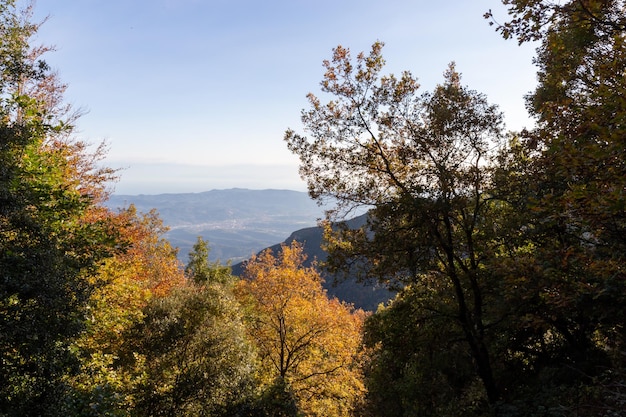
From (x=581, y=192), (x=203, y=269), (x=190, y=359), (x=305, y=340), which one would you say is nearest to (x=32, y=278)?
(x=190, y=359)

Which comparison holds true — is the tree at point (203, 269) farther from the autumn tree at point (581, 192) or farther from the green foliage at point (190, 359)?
the autumn tree at point (581, 192)

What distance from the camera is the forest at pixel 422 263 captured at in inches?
312

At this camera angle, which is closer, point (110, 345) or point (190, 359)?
point (190, 359)

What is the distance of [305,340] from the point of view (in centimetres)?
2556

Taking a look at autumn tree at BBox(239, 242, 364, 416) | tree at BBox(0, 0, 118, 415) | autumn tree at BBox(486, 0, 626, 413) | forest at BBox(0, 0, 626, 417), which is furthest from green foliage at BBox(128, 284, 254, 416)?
autumn tree at BBox(486, 0, 626, 413)

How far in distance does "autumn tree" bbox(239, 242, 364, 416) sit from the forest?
610cm

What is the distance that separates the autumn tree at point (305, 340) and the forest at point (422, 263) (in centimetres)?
610

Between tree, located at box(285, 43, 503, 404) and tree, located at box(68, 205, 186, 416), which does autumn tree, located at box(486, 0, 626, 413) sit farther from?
tree, located at box(68, 205, 186, 416)

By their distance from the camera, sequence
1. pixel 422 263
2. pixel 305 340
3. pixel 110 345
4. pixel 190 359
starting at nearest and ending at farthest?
pixel 422 263
pixel 190 359
pixel 110 345
pixel 305 340

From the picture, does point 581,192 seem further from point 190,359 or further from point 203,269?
point 203,269

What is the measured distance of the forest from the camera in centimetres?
792

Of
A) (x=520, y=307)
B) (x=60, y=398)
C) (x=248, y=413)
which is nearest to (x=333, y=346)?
(x=248, y=413)

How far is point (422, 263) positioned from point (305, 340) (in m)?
16.4

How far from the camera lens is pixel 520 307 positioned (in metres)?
11.1
